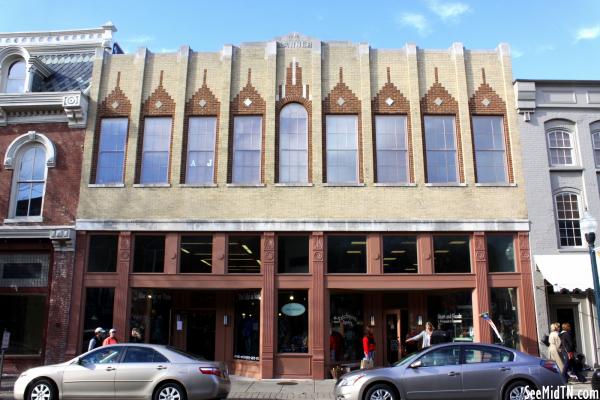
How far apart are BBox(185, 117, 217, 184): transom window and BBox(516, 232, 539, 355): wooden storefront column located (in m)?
Answer: 10.6

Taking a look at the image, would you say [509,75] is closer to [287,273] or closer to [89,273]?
[287,273]


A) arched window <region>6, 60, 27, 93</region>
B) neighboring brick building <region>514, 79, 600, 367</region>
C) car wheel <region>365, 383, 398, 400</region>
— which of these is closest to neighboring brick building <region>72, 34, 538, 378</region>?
neighboring brick building <region>514, 79, 600, 367</region>

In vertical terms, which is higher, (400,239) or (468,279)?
(400,239)

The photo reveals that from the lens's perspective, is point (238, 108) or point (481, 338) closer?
point (481, 338)

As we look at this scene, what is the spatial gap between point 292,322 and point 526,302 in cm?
753

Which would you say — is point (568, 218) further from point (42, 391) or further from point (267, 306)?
point (42, 391)

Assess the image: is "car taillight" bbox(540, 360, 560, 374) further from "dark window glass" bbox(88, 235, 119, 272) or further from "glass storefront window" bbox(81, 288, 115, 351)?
"dark window glass" bbox(88, 235, 119, 272)

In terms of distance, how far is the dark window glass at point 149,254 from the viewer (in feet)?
61.6

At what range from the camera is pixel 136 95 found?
789 inches

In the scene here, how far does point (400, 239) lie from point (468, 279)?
252cm

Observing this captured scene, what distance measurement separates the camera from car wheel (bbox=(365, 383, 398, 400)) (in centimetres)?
1173

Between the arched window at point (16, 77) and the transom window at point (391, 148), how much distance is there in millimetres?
13065

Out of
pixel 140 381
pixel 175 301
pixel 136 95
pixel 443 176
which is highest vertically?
pixel 136 95

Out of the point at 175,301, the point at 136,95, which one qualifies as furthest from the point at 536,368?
the point at 136,95
